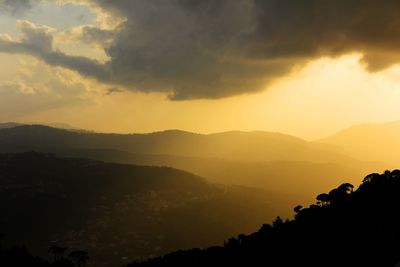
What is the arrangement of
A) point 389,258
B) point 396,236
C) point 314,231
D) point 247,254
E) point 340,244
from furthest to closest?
point 247,254
point 314,231
point 340,244
point 396,236
point 389,258

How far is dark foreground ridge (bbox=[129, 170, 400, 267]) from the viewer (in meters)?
131

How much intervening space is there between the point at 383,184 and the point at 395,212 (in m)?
43.6

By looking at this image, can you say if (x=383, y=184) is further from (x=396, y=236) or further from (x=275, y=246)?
(x=396, y=236)

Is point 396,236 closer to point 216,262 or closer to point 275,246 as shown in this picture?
point 275,246

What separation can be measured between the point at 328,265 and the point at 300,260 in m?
14.3

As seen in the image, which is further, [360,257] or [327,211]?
[327,211]

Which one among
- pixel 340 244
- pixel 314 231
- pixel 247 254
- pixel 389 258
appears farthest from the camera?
pixel 247 254

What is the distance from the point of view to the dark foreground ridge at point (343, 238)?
131 meters

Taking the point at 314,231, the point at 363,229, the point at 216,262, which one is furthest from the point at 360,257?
the point at 216,262

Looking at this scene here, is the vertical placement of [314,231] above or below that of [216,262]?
above

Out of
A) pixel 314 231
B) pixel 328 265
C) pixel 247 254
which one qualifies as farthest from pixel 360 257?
pixel 247 254

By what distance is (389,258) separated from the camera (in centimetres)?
12131

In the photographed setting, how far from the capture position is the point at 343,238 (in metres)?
148

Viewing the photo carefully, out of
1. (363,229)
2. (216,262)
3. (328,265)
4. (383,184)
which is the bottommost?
(216,262)
